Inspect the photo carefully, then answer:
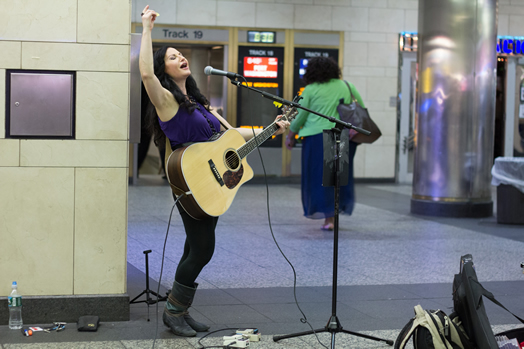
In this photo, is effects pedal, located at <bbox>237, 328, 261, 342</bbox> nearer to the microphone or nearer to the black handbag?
the microphone

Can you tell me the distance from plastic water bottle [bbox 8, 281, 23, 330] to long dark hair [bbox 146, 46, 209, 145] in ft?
4.02

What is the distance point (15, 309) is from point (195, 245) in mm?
1143

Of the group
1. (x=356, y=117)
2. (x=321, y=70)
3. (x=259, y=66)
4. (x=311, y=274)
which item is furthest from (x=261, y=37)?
(x=311, y=274)

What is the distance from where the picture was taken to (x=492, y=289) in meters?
5.26

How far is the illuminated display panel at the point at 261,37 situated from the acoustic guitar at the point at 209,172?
9395 millimetres

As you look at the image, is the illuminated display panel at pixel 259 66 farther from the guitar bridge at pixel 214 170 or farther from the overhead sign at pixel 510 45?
the guitar bridge at pixel 214 170

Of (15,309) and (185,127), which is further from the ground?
(185,127)

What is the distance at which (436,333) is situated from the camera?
3260mm

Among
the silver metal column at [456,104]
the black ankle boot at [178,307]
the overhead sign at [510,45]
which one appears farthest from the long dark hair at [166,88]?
the overhead sign at [510,45]

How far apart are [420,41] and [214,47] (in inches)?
193

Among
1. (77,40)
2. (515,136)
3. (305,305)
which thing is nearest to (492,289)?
(305,305)

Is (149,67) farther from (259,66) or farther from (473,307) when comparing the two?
(259,66)

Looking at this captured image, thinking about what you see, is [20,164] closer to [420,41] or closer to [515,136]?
[420,41]

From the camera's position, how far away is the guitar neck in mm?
3999
